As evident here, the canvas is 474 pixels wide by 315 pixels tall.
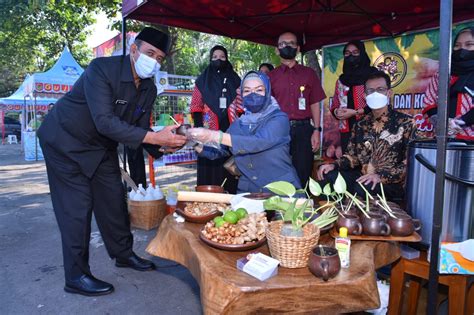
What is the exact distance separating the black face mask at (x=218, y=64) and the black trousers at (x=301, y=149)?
3.64 feet

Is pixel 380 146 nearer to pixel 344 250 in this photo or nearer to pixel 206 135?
pixel 206 135

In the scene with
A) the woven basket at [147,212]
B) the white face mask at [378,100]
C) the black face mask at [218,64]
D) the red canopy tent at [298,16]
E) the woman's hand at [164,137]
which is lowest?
the woven basket at [147,212]

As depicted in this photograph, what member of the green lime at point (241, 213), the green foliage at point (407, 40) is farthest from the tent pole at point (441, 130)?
the green foliage at point (407, 40)

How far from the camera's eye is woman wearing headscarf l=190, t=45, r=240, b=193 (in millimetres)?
4191

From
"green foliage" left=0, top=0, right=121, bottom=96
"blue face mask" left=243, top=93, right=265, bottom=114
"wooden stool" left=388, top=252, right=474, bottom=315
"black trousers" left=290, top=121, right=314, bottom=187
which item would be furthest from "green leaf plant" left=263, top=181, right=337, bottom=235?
"green foliage" left=0, top=0, right=121, bottom=96

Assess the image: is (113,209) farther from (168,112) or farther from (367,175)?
(168,112)

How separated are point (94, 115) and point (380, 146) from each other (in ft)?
6.97

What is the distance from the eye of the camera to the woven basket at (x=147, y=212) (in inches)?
169

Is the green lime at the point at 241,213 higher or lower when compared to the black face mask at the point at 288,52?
lower

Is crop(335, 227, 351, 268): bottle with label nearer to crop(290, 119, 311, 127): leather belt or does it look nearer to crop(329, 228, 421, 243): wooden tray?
crop(329, 228, 421, 243): wooden tray

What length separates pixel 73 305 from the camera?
265 centimetres

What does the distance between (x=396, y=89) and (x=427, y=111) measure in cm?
155

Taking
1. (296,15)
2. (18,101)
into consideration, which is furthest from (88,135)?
(18,101)

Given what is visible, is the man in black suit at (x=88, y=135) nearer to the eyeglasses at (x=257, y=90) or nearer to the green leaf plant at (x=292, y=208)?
the eyeglasses at (x=257, y=90)
